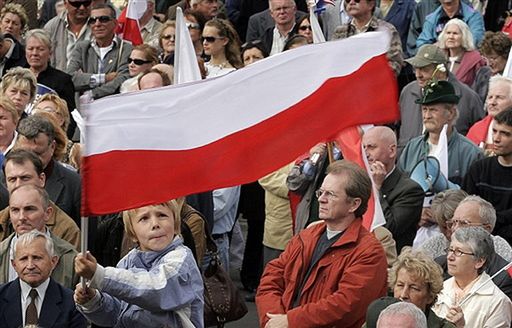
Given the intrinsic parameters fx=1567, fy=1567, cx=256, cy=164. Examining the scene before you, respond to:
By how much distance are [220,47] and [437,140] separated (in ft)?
10.9

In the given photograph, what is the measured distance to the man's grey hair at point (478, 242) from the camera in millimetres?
9688

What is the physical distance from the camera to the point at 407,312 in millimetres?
8047

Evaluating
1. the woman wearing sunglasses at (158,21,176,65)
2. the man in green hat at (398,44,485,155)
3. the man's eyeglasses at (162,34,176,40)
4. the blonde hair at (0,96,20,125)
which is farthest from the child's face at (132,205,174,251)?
the man's eyeglasses at (162,34,176,40)

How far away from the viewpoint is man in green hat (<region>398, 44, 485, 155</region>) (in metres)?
14.1

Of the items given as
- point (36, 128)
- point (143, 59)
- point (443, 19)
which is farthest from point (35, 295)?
point (443, 19)

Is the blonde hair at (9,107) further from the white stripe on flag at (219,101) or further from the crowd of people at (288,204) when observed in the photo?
the white stripe on flag at (219,101)

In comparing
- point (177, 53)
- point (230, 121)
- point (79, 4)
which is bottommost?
point (79, 4)

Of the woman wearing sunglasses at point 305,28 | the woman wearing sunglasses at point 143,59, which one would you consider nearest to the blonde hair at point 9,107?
the woman wearing sunglasses at point 143,59

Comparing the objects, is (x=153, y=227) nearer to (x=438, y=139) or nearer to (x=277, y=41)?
(x=438, y=139)

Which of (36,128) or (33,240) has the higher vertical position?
(33,240)

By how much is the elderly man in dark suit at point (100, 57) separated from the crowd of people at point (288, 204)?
0.02m

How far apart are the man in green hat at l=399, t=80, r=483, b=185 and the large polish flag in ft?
11.6

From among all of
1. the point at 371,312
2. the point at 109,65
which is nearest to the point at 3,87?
the point at 109,65

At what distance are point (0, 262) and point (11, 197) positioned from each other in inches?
16.9
